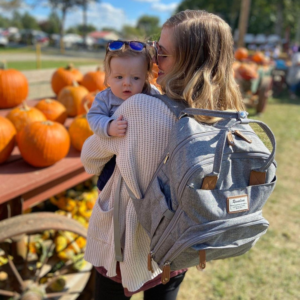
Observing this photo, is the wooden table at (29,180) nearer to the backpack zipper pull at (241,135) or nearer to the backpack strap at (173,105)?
the backpack strap at (173,105)

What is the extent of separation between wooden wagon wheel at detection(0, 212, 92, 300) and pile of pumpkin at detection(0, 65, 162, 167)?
1.50 ft

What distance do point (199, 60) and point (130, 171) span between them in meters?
0.48

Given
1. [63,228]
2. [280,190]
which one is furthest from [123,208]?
[280,190]

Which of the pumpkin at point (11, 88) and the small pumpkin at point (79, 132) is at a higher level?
the pumpkin at point (11, 88)

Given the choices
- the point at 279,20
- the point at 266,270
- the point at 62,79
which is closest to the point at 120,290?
the point at 266,270

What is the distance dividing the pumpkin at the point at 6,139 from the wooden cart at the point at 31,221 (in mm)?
79

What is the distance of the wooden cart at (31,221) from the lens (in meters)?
1.76

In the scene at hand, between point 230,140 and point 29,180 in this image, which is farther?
point 29,180

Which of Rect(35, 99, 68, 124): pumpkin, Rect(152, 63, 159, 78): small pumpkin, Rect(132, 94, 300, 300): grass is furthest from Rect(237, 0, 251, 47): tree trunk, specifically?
Rect(152, 63, 159, 78): small pumpkin

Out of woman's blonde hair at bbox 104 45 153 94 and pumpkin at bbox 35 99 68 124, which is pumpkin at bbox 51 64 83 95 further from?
woman's blonde hair at bbox 104 45 153 94

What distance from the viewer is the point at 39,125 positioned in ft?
7.16

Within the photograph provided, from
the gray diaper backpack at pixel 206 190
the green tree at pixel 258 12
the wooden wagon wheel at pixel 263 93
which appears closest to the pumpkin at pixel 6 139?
the gray diaper backpack at pixel 206 190

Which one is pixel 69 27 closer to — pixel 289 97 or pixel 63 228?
pixel 289 97

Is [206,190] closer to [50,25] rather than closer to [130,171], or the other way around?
[130,171]
